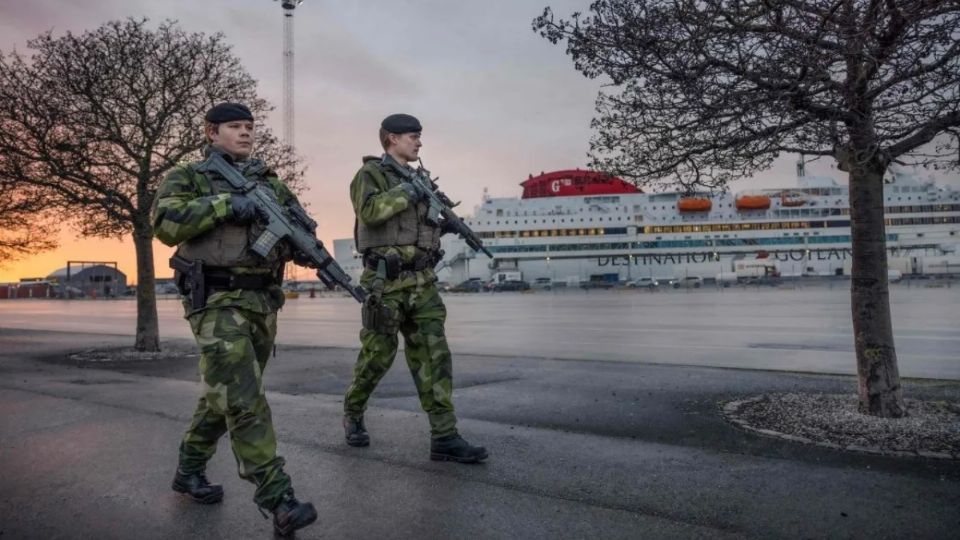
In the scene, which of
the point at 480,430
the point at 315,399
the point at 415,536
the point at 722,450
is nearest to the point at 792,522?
the point at 722,450

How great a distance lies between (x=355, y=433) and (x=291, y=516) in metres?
1.75

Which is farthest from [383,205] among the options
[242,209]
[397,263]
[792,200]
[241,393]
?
[792,200]

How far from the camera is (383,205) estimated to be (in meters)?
4.27

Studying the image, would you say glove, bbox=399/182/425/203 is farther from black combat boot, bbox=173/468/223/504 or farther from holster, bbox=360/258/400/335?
black combat boot, bbox=173/468/223/504

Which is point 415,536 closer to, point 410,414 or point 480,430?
point 480,430

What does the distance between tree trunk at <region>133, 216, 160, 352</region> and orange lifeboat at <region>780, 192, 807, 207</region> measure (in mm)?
82163

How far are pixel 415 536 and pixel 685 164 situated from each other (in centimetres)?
448

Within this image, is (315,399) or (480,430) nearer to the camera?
(480,430)

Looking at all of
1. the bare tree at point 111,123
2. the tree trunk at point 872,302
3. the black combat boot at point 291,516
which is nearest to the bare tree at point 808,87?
the tree trunk at point 872,302

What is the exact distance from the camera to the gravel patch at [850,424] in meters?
4.40

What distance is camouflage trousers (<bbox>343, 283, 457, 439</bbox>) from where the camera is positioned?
432 centimetres

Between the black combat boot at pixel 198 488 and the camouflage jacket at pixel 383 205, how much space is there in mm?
1595

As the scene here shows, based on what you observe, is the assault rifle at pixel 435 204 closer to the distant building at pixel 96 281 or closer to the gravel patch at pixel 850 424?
the gravel patch at pixel 850 424

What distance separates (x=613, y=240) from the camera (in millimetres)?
78812
